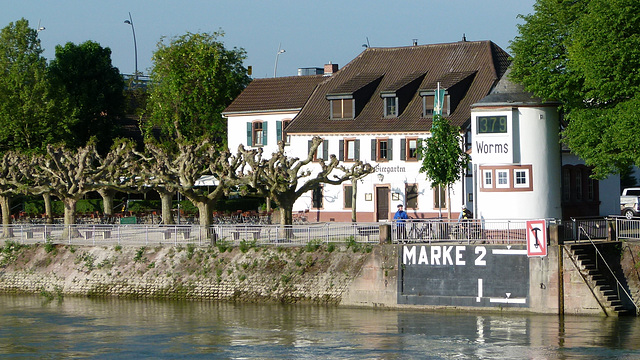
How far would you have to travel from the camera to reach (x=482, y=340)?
3075 cm

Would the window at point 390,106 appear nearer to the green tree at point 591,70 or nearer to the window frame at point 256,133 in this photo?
the window frame at point 256,133

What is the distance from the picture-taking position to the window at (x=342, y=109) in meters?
57.2

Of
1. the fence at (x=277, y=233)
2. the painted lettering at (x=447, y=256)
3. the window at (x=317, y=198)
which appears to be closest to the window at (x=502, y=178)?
the fence at (x=277, y=233)

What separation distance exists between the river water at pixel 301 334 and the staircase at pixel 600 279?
65cm

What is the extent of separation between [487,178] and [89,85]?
40.0 m

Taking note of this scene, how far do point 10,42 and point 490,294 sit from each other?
45.9 metres

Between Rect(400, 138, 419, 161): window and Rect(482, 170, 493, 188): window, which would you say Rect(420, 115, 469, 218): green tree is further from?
Rect(400, 138, 419, 161): window

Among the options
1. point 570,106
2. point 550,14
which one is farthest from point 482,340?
point 550,14

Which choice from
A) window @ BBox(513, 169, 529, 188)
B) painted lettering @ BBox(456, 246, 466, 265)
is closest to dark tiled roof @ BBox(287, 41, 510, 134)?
window @ BBox(513, 169, 529, 188)

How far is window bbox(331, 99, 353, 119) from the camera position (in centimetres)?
5716

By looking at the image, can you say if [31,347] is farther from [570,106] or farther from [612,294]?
[570,106]

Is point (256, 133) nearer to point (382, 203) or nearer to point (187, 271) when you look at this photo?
point (382, 203)

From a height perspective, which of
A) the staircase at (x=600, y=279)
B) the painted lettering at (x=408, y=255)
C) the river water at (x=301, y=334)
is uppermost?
the painted lettering at (x=408, y=255)

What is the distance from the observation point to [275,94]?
64.1 metres
